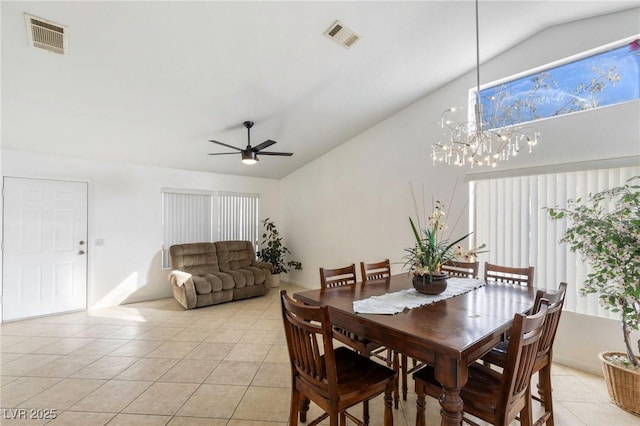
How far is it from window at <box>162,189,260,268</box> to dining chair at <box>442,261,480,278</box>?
4479 mm

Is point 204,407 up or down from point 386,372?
down

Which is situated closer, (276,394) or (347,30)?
(276,394)

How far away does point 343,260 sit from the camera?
17.3ft

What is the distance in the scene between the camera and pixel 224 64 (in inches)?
113

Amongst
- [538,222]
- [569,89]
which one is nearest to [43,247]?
[538,222]

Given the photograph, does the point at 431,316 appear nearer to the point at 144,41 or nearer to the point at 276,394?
the point at 276,394

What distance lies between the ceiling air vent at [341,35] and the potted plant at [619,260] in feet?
7.68

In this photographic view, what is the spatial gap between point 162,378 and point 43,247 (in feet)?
10.5

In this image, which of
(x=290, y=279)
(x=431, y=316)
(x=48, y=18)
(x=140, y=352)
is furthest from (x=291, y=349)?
(x=290, y=279)

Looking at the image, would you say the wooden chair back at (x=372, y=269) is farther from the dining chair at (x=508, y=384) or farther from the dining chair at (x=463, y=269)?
the dining chair at (x=508, y=384)

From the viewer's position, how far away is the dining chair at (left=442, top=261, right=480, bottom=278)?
9.89ft

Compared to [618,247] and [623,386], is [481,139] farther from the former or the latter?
[623,386]

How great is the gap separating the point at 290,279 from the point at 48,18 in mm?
5504

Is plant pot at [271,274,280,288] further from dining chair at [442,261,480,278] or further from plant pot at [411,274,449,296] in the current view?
plant pot at [411,274,449,296]
